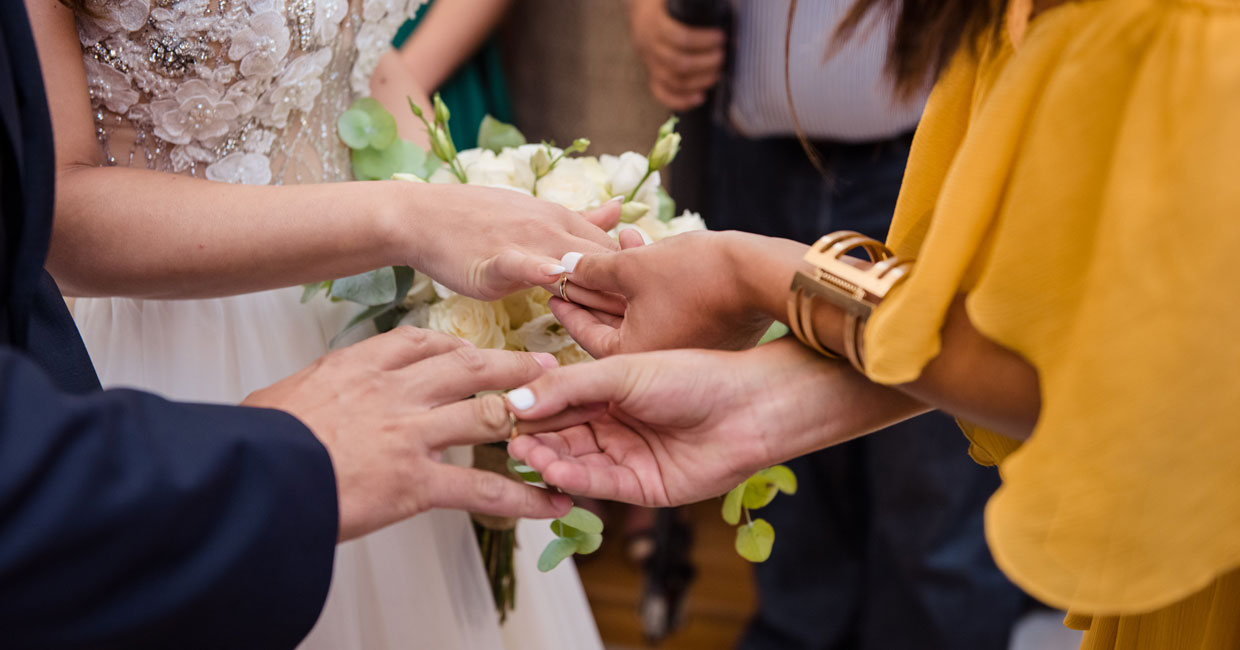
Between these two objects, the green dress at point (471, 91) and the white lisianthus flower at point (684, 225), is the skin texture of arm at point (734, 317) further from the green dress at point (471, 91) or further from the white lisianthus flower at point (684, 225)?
the green dress at point (471, 91)

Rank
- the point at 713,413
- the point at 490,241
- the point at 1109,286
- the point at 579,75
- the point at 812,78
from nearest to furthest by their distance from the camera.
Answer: the point at 1109,286 < the point at 713,413 < the point at 490,241 < the point at 812,78 < the point at 579,75

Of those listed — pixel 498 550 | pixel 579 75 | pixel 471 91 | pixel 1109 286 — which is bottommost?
pixel 498 550

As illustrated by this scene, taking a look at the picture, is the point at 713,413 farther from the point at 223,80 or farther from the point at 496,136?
the point at 223,80

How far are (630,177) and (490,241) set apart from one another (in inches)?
7.4

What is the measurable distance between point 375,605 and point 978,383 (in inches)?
25.7

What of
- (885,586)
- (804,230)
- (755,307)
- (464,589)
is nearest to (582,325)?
(755,307)

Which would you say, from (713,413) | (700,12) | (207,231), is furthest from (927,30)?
(700,12)

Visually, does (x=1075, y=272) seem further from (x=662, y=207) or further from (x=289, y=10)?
(x=289, y=10)

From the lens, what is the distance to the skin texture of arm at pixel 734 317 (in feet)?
1.94

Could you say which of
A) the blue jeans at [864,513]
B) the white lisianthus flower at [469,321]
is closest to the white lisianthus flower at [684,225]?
the white lisianthus flower at [469,321]

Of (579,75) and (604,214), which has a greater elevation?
(604,214)

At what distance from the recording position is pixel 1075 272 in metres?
0.53

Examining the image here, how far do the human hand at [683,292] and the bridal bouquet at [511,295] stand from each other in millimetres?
54

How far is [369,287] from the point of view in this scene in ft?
2.87
